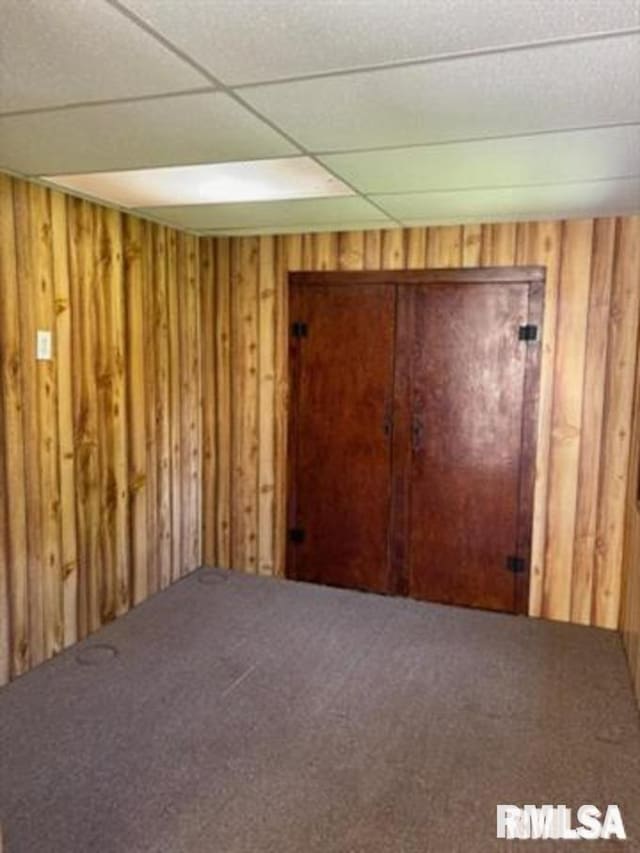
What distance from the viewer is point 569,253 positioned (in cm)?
351

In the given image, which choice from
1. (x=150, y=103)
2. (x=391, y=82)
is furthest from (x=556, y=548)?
(x=150, y=103)

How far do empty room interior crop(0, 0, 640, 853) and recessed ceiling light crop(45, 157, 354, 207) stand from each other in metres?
0.02

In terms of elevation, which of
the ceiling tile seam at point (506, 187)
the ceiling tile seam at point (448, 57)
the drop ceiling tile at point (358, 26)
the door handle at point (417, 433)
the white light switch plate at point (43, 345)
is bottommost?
the door handle at point (417, 433)

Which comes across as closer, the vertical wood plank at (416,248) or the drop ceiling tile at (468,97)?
the drop ceiling tile at (468,97)

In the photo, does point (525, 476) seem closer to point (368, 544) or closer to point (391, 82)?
point (368, 544)

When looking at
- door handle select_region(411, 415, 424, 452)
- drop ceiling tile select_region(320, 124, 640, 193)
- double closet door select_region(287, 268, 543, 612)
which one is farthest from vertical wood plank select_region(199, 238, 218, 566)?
drop ceiling tile select_region(320, 124, 640, 193)

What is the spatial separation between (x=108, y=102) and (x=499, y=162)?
137 cm

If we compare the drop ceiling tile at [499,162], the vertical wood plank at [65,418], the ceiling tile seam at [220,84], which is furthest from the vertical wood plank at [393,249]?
the vertical wood plank at [65,418]

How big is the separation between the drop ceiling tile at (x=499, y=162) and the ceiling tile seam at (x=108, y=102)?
69cm

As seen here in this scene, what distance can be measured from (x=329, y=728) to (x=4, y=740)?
1.24 metres

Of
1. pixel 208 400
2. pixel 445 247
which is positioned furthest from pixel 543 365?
pixel 208 400

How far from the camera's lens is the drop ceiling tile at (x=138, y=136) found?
1.96 metres

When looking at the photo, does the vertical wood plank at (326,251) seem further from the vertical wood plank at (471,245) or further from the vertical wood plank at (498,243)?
the vertical wood plank at (498,243)

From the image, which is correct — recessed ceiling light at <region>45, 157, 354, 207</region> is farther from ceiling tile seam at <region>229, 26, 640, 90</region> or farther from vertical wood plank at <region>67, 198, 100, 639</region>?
ceiling tile seam at <region>229, 26, 640, 90</region>
